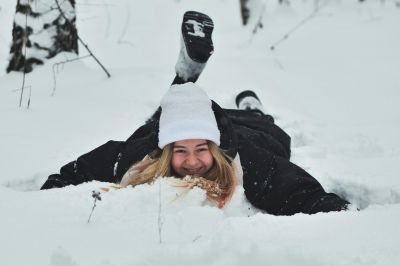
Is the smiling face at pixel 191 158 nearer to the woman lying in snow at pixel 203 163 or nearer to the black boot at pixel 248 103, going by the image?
the woman lying in snow at pixel 203 163

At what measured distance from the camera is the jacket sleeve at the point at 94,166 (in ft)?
8.56

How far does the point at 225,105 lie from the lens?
13.8 feet

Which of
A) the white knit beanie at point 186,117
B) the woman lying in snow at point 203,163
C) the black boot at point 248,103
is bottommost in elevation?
the black boot at point 248,103

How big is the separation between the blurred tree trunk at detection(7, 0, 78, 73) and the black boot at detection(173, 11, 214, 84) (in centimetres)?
141

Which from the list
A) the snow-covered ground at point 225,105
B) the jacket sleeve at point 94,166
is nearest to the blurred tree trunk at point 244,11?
the snow-covered ground at point 225,105

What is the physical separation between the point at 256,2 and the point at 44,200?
676 cm

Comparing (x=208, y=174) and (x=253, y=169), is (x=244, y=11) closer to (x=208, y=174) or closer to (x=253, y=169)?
(x=253, y=169)

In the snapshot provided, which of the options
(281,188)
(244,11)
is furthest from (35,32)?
(244,11)

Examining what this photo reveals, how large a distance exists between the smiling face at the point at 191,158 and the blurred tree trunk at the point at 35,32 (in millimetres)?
2462

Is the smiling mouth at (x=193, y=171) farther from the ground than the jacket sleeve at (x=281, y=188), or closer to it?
farther from the ground

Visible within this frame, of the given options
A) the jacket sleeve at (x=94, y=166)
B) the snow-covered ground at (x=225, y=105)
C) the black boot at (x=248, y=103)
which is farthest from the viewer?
the black boot at (x=248, y=103)

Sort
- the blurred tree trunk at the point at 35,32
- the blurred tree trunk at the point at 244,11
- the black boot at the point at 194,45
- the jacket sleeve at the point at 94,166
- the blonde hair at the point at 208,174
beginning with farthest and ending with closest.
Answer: the blurred tree trunk at the point at 244,11 < the blurred tree trunk at the point at 35,32 < the black boot at the point at 194,45 < the jacket sleeve at the point at 94,166 < the blonde hair at the point at 208,174

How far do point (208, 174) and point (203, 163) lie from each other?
65 mm

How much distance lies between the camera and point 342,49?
5.72 metres
